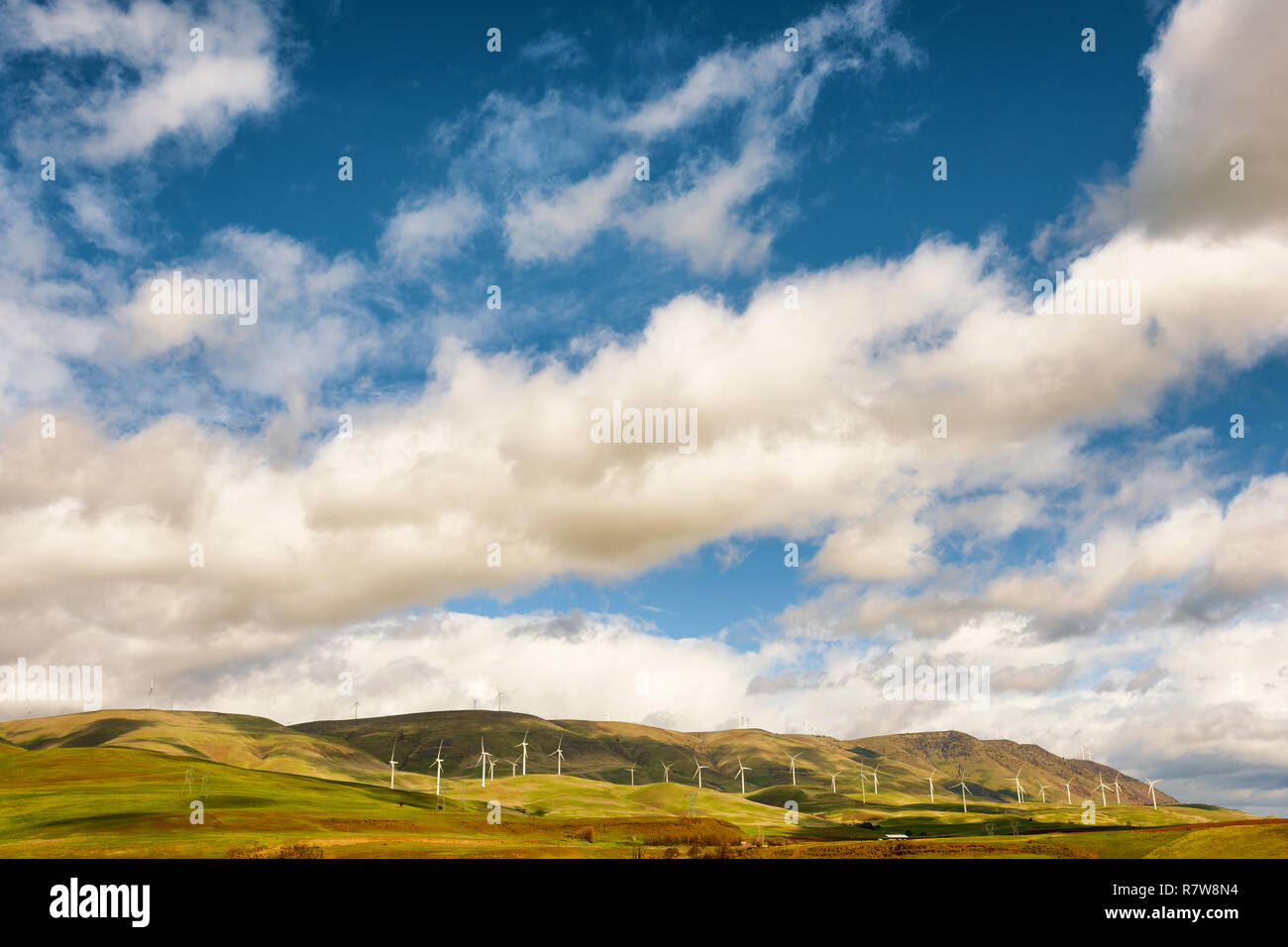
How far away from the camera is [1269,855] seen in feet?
284

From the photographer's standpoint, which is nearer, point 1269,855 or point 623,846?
point 1269,855
